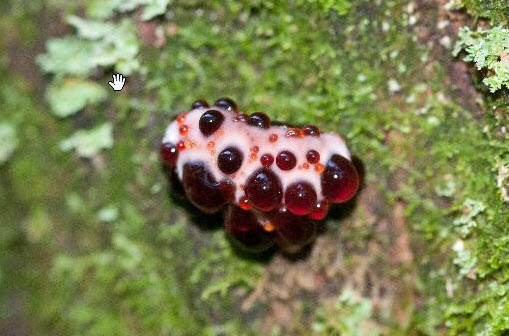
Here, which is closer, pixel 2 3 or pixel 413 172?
pixel 413 172

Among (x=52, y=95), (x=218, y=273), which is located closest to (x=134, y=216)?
(x=218, y=273)

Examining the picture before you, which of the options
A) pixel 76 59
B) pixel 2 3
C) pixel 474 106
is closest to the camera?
pixel 474 106

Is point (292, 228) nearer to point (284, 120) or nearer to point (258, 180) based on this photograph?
point (258, 180)

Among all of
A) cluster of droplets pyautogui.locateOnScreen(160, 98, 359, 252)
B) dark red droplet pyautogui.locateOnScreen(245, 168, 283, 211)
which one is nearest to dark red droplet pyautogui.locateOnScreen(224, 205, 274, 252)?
cluster of droplets pyautogui.locateOnScreen(160, 98, 359, 252)

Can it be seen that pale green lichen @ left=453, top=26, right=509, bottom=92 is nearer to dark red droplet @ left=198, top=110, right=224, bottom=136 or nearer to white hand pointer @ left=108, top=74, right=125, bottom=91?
dark red droplet @ left=198, top=110, right=224, bottom=136

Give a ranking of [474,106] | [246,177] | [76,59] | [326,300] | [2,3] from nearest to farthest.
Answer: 1. [246,177]
2. [474,106]
3. [326,300]
4. [76,59]
5. [2,3]

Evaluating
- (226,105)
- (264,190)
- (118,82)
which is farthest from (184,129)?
(118,82)

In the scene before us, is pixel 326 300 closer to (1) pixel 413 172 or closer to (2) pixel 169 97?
(1) pixel 413 172

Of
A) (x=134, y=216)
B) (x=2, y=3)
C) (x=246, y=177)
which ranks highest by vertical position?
(x=246, y=177)
